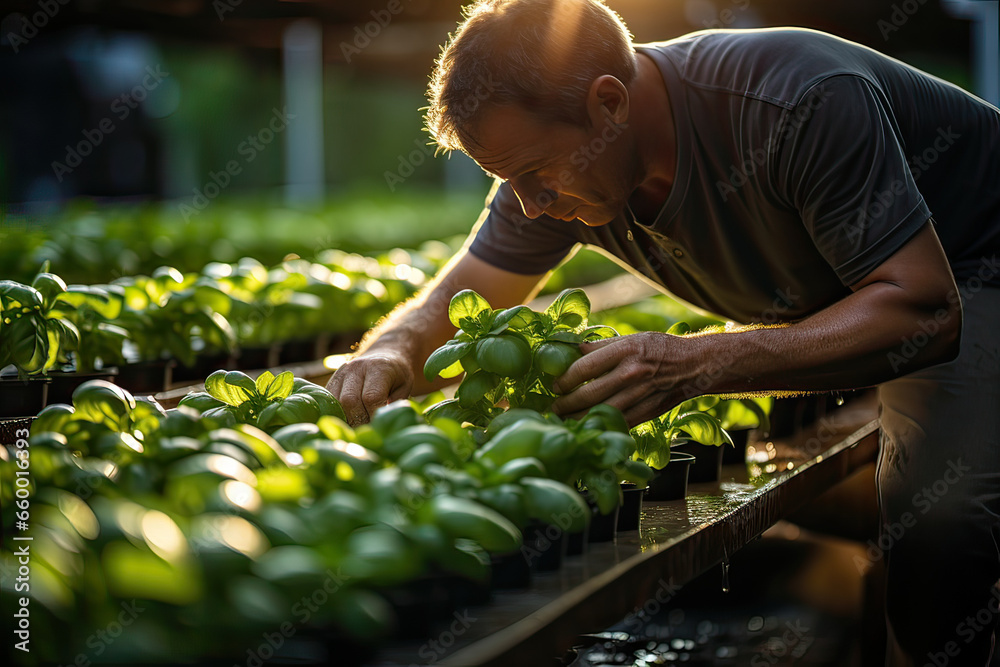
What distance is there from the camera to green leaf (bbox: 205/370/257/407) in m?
1.18

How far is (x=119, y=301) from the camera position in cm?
189

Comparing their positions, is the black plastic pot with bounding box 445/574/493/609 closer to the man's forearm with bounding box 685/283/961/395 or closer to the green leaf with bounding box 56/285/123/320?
the man's forearm with bounding box 685/283/961/395

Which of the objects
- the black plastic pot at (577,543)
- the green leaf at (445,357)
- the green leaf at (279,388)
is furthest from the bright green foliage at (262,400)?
the black plastic pot at (577,543)

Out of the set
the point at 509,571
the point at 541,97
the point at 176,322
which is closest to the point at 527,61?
the point at 541,97

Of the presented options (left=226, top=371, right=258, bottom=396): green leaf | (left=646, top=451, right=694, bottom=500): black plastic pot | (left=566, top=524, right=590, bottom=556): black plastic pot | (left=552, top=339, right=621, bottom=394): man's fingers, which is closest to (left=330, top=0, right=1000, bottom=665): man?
(left=552, top=339, right=621, bottom=394): man's fingers

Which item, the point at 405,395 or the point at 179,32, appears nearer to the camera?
the point at 405,395

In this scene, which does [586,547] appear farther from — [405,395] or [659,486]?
[405,395]

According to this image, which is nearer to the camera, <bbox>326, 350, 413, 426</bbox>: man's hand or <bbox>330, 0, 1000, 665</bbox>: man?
<bbox>330, 0, 1000, 665</bbox>: man

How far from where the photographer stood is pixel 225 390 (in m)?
1.19

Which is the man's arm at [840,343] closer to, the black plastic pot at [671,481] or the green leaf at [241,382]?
the black plastic pot at [671,481]

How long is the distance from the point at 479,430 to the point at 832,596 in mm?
1860

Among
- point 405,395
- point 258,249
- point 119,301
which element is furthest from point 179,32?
point 405,395

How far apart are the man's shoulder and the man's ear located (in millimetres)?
226

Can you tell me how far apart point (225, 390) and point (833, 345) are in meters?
0.84
